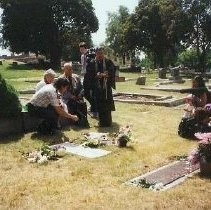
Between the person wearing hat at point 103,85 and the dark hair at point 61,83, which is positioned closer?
the dark hair at point 61,83

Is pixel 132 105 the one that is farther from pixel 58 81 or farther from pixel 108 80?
pixel 58 81

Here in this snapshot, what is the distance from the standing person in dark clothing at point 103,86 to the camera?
1156cm

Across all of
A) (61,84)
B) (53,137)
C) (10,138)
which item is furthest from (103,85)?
(10,138)

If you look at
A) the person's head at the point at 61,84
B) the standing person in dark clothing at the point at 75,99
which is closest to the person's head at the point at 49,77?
the person's head at the point at 61,84

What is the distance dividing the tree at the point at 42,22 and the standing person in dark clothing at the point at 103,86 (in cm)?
4547

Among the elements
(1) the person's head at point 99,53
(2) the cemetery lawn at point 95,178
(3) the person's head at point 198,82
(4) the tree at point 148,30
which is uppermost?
(4) the tree at point 148,30

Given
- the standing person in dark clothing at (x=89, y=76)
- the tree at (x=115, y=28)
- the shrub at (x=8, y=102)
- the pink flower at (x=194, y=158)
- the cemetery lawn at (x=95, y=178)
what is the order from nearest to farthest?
the cemetery lawn at (x=95, y=178) → the pink flower at (x=194, y=158) → the shrub at (x=8, y=102) → the standing person in dark clothing at (x=89, y=76) → the tree at (x=115, y=28)

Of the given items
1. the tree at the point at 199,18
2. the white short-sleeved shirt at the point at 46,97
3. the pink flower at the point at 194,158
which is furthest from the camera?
the tree at the point at 199,18

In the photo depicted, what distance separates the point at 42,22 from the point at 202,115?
48907 millimetres

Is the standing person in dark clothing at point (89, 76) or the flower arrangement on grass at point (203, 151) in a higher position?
the standing person in dark clothing at point (89, 76)

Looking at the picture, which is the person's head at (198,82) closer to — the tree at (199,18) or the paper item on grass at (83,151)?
the paper item on grass at (83,151)

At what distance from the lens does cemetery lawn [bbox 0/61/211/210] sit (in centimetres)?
590

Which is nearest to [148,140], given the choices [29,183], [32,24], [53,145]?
[53,145]

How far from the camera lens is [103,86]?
11867 mm
